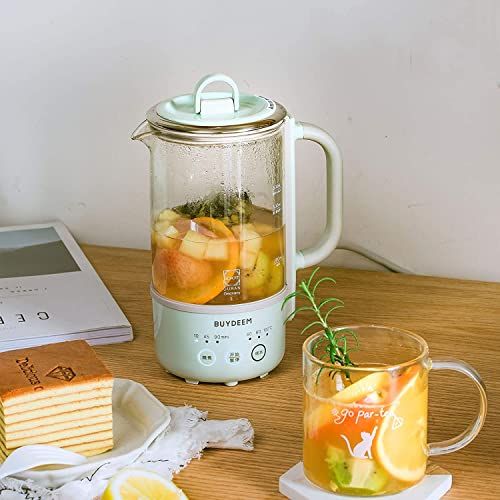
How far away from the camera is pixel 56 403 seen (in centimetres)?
87

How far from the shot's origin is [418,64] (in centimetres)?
126

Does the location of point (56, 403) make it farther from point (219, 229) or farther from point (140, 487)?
point (219, 229)

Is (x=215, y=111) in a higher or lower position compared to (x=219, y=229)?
higher

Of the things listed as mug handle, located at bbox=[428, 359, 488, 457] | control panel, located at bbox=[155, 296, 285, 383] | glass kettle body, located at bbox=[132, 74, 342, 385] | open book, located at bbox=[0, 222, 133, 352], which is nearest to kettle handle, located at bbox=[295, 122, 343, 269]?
glass kettle body, located at bbox=[132, 74, 342, 385]

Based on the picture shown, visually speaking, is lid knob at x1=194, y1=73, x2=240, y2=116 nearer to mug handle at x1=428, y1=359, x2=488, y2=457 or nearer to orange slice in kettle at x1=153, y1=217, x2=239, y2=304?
orange slice in kettle at x1=153, y1=217, x2=239, y2=304

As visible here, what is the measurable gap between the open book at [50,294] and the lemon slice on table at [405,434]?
427mm

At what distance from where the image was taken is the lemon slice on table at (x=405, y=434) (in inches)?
31.8

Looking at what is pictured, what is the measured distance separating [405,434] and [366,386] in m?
0.05

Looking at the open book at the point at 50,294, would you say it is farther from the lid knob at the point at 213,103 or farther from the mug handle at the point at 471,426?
the mug handle at the point at 471,426

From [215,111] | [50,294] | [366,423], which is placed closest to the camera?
[366,423]

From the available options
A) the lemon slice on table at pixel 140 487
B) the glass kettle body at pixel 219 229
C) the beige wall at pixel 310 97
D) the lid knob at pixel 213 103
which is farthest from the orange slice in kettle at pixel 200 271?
the beige wall at pixel 310 97

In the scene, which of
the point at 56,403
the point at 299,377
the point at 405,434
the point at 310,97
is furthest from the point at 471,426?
the point at 310,97

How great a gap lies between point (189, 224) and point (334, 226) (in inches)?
8.2

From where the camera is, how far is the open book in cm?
115
